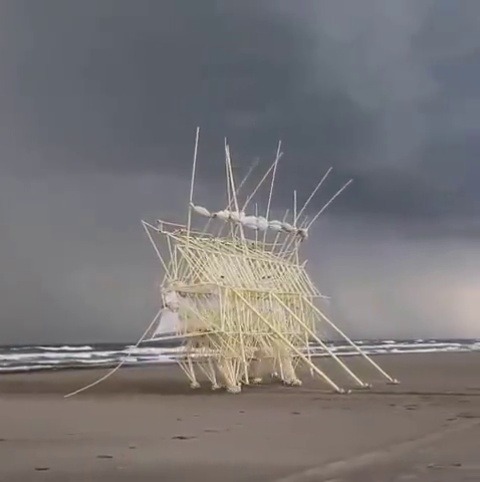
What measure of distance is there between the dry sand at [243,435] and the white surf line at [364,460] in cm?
2

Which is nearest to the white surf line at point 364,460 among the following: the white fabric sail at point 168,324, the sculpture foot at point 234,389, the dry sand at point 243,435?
Result: the dry sand at point 243,435

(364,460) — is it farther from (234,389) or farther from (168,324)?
(234,389)

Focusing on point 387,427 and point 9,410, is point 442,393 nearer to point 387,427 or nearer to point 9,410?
point 387,427

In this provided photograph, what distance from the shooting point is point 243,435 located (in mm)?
17062

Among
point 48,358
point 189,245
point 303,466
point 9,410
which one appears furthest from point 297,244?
point 48,358

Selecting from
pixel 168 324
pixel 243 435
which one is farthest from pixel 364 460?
pixel 168 324

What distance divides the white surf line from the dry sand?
2 centimetres

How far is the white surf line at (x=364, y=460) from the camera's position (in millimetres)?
12161

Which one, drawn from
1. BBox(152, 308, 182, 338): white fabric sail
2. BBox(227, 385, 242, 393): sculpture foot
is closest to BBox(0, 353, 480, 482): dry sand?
BBox(227, 385, 242, 393): sculpture foot

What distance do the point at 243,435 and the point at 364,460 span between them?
3.83 m

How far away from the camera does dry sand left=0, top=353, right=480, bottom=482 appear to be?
41.7ft

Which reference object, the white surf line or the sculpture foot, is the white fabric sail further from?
the white surf line

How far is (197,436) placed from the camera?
17.2 meters

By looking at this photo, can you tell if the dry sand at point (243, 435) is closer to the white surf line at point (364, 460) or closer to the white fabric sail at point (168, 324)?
the white surf line at point (364, 460)
